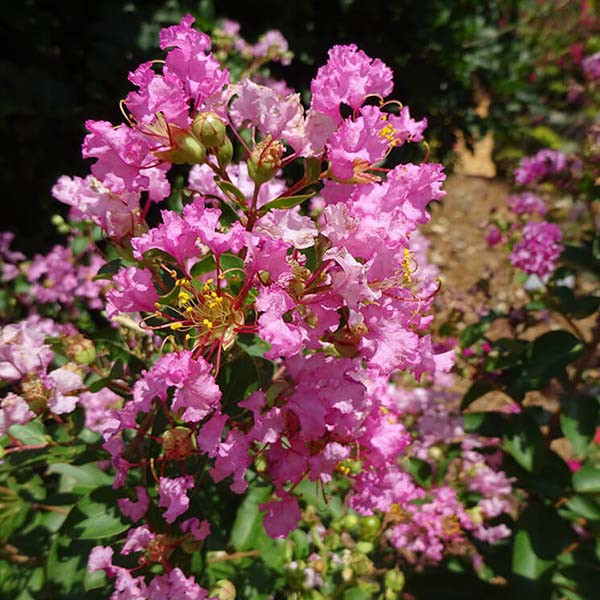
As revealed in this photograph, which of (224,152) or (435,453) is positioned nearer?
(224,152)

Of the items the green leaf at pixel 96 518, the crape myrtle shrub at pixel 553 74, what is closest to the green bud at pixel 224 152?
the green leaf at pixel 96 518

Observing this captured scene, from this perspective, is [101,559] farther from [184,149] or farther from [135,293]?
[184,149]

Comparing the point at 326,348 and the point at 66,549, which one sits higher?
the point at 326,348

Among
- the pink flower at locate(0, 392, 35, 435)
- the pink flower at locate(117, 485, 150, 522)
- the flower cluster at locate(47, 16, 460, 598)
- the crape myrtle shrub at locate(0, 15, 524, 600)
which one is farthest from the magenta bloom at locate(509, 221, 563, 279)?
the pink flower at locate(0, 392, 35, 435)

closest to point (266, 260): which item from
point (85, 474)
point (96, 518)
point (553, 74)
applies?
point (96, 518)

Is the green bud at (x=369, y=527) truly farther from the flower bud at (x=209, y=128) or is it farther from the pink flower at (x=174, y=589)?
the flower bud at (x=209, y=128)

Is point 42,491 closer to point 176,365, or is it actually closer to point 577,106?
point 176,365

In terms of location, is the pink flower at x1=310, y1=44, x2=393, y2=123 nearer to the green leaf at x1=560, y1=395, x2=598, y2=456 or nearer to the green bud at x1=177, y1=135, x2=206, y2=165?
the green bud at x1=177, y1=135, x2=206, y2=165

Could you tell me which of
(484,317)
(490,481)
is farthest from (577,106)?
(490,481)
